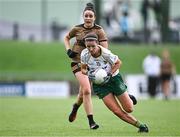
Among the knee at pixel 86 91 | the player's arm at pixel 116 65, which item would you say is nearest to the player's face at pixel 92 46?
the player's arm at pixel 116 65

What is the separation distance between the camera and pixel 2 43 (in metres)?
40.2

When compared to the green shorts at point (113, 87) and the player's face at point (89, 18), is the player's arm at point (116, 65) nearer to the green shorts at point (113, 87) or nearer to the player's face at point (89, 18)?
the green shorts at point (113, 87)

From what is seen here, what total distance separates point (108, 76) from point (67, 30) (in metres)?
26.2

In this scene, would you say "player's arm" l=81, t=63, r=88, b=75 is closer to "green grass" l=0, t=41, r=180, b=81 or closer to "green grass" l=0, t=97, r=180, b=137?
"green grass" l=0, t=97, r=180, b=137

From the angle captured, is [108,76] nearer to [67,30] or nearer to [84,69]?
[84,69]

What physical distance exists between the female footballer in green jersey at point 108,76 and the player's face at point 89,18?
107 cm

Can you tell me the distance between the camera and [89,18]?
15.0 metres

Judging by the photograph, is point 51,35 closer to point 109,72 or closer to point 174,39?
point 174,39

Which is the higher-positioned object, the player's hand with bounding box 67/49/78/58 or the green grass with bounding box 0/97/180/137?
the player's hand with bounding box 67/49/78/58

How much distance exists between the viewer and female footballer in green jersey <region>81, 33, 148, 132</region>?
13.8 meters

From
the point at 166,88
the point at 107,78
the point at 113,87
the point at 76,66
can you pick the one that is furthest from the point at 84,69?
the point at 166,88

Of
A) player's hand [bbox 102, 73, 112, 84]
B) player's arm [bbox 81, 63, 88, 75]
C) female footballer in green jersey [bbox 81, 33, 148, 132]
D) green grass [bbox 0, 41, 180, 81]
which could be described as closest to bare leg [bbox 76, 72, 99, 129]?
female footballer in green jersey [bbox 81, 33, 148, 132]

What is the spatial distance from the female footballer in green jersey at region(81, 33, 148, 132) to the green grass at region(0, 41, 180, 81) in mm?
23929

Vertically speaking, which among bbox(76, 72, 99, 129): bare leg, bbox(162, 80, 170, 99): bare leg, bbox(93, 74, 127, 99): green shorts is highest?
bbox(93, 74, 127, 99): green shorts
